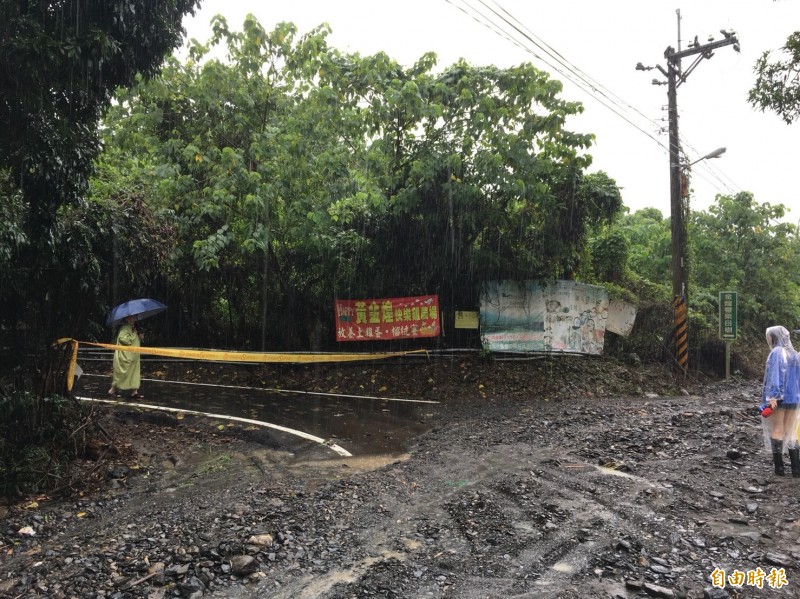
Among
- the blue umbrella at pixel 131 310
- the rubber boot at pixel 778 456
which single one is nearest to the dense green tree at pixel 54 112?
the blue umbrella at pixel 131 310

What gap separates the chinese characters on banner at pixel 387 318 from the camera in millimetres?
13539

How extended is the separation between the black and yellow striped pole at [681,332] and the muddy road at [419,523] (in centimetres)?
851

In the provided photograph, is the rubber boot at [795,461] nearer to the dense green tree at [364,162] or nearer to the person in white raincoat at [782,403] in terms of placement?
the person in white raincoat at [782,403]

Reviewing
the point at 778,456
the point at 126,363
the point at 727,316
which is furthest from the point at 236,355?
the point at 727,316

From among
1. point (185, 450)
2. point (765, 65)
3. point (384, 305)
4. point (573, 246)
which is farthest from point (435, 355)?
point (765, 65)

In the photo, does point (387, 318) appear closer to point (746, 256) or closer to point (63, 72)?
point (63, 72)

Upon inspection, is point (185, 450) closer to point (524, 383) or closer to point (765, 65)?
point (524, 383)

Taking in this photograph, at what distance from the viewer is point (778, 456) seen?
609cm

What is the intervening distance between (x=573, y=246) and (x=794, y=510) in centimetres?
881

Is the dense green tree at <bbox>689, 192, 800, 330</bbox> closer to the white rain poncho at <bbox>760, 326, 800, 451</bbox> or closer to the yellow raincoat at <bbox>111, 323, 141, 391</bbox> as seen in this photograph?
the white rain poncho at <bbox>760, 326, 800, 451</bbox>

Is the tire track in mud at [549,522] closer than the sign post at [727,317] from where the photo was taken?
Yes

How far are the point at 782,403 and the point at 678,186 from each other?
10.9m

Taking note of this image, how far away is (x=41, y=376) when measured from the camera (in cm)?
617

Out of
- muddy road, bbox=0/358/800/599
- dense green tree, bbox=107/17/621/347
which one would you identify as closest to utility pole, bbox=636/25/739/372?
dense green tree, bbox=107/17/621/347
